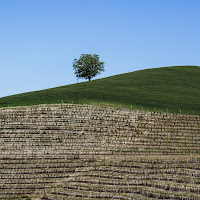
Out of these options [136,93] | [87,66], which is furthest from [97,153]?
[87,66]

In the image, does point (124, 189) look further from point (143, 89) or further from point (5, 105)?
point (143, 89)

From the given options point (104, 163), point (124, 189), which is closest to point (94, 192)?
point (124, 189)

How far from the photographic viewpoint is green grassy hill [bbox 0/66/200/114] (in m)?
52.4

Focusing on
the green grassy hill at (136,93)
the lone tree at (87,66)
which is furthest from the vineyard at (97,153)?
the lone tree at (87,66)

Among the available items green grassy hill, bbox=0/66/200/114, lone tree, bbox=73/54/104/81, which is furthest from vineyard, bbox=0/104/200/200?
lone tree, bbox=73/54/104/81

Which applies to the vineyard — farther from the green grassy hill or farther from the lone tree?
the lone tree

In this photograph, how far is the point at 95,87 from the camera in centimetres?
6431

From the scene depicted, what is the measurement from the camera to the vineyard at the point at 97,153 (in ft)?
89.8

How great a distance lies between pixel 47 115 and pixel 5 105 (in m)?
10.4

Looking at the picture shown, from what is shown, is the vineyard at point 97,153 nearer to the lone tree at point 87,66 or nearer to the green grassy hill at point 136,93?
the green grassy hill at point 136,93

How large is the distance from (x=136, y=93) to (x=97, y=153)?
25.2 m

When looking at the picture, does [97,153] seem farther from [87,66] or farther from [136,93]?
[87,66]

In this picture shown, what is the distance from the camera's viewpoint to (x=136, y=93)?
59.7 metres

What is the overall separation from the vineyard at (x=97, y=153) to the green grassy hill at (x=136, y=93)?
4717 mm
